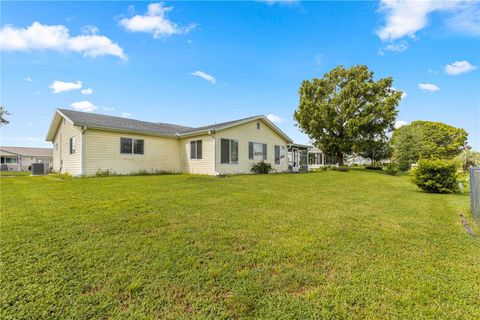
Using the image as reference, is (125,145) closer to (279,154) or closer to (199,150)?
(199,150)

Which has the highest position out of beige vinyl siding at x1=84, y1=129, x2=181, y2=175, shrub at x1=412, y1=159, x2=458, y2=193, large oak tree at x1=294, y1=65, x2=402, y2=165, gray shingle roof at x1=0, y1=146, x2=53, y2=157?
large oak tree at x1=294, y1=65, x2=402, y2=165

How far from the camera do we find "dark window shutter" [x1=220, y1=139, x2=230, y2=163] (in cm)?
1426

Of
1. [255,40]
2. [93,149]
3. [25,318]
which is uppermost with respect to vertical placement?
[255,40]

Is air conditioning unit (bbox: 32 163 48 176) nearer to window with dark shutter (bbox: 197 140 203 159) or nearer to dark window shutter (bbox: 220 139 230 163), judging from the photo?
window with dark shutter (bbox: 197 140 203 159)

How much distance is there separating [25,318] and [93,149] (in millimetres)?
12098

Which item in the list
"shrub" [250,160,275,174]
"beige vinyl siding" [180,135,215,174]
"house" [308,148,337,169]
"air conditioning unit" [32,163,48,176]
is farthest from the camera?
"house" [308,148,337,169]

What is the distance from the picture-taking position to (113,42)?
12.4 meters

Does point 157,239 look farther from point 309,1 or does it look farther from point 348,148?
point 348,148

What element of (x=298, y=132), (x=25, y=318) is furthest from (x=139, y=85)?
(x=298, y=132)

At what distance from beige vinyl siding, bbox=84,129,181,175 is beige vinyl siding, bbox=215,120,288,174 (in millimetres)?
3747

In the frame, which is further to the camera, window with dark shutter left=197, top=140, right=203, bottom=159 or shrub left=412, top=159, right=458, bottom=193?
window with dark shutter left=197, top=140, right=203, bottom=159

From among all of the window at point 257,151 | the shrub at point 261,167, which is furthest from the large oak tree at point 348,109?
the shrub at point 261,167

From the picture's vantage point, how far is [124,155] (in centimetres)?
1330

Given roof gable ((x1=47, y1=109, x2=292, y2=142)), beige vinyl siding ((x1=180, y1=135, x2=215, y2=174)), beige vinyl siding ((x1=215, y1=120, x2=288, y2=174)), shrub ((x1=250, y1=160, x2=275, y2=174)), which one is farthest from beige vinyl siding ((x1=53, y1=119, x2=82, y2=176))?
shrub ((x1=250, y1=160, x2=275, y2=174))
